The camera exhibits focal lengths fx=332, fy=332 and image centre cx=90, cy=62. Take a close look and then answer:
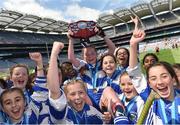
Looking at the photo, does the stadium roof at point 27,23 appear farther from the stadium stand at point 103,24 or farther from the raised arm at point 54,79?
the raised arm at point 54,79

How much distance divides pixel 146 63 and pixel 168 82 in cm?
215

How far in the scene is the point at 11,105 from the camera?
10.2ft

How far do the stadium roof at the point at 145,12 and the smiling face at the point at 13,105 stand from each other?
5073 cm

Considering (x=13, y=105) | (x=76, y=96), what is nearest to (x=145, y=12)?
(x=76, y=96)

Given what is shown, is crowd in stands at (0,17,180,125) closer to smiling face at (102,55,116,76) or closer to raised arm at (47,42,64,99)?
raised arm at (47,42,64,99)

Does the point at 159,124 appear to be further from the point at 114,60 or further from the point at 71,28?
the point at 71,28

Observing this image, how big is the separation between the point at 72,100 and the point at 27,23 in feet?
158

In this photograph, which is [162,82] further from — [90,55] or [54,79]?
[90,55]

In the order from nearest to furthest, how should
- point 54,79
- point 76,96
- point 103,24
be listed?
point 54,79 < point 76,96 < point 103,24

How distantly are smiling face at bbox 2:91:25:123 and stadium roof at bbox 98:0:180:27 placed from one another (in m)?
50.7

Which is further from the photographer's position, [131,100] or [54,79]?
[131,100]

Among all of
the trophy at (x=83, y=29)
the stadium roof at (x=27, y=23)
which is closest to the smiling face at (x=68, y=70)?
the trophy at (x=83, y=29)

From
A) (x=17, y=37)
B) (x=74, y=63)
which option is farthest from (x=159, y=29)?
(x=74, y=63)

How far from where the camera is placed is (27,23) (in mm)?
50062
